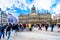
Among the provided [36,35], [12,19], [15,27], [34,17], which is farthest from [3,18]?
[36,35]

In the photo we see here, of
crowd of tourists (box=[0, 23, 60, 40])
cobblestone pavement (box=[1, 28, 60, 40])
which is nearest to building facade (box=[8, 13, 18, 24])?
crowd of tourists (box=[0, 23, 60, 40])

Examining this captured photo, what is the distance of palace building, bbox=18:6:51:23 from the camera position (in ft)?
11.6

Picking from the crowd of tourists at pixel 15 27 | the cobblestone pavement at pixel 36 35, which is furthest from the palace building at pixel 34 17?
the cobblestone pavement at pixel 36 35

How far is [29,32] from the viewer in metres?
3.54

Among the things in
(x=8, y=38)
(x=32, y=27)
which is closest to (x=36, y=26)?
(x=32, y=27)

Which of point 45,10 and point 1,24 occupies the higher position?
point 45,10

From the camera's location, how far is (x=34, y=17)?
11.6 ft

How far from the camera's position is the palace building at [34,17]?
139 inches

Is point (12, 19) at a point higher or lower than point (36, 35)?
higher

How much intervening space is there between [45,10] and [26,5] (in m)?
0.39

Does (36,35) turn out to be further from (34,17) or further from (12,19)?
(12,19)

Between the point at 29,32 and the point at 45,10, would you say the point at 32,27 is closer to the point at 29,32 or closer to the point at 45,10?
the point at 29,32


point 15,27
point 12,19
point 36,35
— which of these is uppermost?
point 12,19

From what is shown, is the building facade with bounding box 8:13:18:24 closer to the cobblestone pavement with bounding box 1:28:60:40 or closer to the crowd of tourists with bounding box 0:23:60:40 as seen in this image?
the crowd of tourists with bounding box 0:23:60:40
